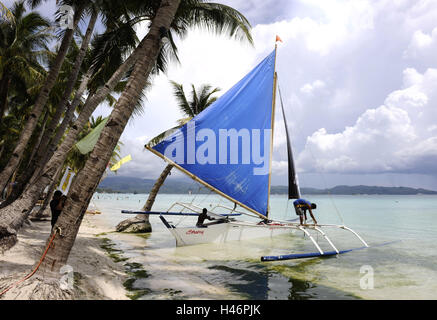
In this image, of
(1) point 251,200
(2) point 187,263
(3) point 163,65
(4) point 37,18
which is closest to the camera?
(2) point 187,263

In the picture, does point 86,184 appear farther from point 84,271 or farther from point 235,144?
point 235,144

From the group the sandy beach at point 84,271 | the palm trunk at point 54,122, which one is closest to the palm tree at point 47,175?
the palm trunk at point 54,122

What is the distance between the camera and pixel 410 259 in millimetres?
11203

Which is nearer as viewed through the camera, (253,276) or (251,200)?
(253,276)

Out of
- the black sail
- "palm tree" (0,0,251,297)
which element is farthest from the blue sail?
"palm tree" (0,0,251,297)

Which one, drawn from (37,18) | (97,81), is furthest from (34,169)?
(37,18)

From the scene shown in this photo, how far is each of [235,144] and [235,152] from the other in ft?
1.00

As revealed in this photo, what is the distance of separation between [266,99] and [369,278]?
6950 millimetres

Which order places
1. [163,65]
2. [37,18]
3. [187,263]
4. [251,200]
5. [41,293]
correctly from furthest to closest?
[37,18]
[163,65]
[251,200]
[187,263]
[41,293]

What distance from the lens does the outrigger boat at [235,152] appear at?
9883mm

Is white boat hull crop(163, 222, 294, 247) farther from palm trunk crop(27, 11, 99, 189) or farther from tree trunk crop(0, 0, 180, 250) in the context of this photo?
palm trunk crop(27, 11, 99, 189)

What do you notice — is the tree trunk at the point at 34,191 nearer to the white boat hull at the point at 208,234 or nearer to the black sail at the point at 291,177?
the white boat hull at the point at 208,234

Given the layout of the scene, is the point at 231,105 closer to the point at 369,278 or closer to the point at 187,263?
the point at 187,263
